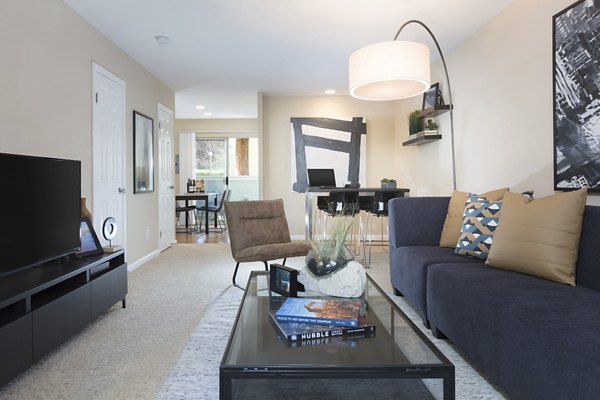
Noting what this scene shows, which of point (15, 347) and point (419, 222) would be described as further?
point (419, 222)

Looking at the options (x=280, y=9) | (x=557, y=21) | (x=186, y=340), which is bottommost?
(x=186, y=340)

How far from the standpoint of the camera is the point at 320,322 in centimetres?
152

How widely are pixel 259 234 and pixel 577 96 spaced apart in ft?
8.77

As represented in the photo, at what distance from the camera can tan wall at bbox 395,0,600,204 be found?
2.88m

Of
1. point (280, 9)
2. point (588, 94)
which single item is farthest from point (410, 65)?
point (280, 9)

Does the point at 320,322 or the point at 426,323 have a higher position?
the point at 320,322

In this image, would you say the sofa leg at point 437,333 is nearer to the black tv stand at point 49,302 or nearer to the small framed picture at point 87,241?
the black tv stand at point 49,302

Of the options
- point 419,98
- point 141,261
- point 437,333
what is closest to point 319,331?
point 437,333

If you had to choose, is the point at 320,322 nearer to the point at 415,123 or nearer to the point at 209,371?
the point at 209,371

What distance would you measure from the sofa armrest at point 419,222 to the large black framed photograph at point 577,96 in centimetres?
84

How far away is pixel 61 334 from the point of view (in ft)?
6.98

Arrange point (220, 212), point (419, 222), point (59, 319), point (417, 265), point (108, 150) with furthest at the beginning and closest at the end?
point (220, 212), point (108, 150), point (419, 222), point (417, 265), point (59, 319)

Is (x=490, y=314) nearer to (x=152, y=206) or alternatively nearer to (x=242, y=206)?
(x=242, y=206)

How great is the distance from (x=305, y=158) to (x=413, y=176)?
1794mm
